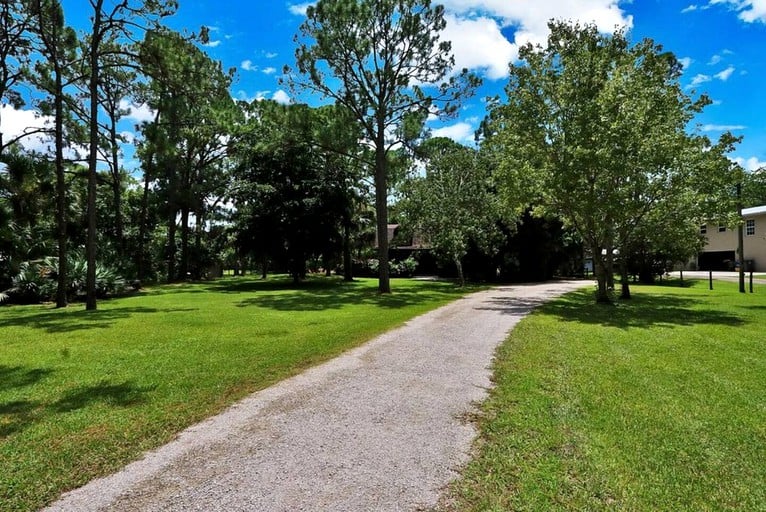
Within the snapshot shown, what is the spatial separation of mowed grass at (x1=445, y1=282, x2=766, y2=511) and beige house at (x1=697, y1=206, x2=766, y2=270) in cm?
3452

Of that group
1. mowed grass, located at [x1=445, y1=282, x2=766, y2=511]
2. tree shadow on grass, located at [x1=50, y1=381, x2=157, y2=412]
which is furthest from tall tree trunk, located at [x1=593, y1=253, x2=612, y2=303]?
tree shadow on grass, located at [x1=50, y1=381, x2=157, y2=412]

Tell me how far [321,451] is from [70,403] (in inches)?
119

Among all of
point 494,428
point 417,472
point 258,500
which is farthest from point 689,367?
point 258,500

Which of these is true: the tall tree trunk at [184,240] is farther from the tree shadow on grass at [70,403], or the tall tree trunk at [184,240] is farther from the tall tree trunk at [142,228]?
the tree shadow on grass at [70,403]

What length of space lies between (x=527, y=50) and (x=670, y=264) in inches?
819

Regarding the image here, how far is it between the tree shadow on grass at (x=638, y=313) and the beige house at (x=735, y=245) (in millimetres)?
24333

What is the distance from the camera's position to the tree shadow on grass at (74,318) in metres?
10.2

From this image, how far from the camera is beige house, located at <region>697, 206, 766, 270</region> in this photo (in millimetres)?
38844

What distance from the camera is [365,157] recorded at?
24.0 m

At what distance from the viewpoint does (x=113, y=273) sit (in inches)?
728

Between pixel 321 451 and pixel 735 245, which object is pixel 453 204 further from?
pixel 735 245

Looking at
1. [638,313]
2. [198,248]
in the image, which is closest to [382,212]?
[638,313]

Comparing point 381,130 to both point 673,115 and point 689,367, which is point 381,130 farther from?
point 689,367

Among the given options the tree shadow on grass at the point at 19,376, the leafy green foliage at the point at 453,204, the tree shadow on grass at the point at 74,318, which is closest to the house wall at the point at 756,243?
the leafy green foliage at the point at 453,204
